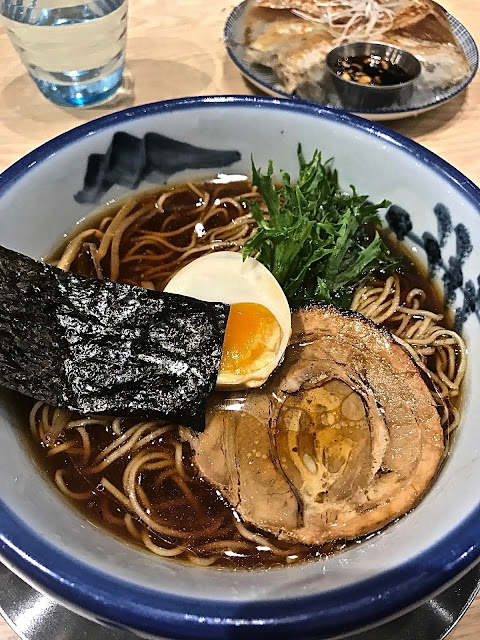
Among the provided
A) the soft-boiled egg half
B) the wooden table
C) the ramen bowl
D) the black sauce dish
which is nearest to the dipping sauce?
the black sauce dish

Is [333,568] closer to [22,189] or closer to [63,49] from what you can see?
[22,189]

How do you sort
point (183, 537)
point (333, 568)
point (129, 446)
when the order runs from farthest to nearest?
1. point (129, 446)
2. point (183, 537)
3. point (333, 568)

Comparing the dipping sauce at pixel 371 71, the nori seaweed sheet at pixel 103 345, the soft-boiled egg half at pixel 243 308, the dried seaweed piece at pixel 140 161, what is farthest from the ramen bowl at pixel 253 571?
the dipping sauce at pixel 371 71

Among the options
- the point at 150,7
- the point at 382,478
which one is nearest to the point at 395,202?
the point at 382,478

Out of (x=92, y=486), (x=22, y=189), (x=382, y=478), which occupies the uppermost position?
(x=22, y=189)

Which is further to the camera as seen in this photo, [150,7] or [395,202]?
[150,7]

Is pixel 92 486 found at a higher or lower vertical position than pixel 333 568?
lower

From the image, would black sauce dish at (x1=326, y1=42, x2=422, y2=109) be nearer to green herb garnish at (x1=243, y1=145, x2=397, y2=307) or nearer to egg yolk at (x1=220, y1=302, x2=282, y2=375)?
green herb garnish at (x1=243, y1=145, x2=397, y2=307)
